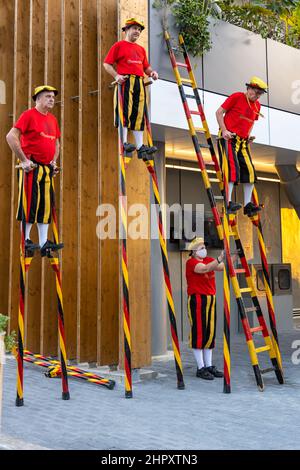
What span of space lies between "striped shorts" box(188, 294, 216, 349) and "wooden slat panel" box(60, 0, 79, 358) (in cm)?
175

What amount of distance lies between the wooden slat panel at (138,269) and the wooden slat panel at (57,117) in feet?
4.31

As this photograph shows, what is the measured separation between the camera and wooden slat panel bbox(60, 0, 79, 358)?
337 inches

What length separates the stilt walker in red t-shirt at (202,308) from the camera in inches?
318

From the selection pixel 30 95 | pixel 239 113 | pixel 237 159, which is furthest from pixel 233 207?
pixel 30 95

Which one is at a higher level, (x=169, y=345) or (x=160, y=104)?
(x=160, y=104)

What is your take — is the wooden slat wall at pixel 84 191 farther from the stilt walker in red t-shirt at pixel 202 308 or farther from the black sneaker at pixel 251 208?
the black sneaker at pixel 251 208

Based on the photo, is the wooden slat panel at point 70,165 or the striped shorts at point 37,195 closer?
the striped shorts at point 37,195

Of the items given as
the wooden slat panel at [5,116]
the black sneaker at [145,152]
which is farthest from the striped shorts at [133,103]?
the wooden slat panel at [5,116]

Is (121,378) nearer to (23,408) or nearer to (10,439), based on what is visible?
(23,408)

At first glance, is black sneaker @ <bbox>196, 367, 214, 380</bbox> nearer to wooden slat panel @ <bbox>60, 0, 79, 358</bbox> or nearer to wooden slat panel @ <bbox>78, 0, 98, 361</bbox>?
wooden slat panel @ <bbox>78, 0, 98, 361</bbox>

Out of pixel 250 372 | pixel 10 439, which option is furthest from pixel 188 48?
pixel 10 439

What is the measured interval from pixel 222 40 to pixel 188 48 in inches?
40.7

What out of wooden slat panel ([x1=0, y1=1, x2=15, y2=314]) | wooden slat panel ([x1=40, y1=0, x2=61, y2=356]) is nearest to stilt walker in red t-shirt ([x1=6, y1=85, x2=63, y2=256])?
wooden slat panel ([x1=40, y1=0, x2=61, y2=356])

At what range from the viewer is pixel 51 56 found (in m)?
9.12
